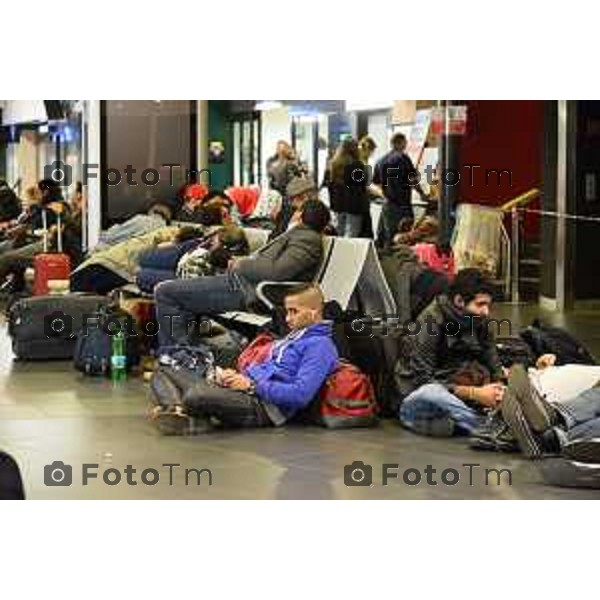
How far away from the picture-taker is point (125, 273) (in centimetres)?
1234

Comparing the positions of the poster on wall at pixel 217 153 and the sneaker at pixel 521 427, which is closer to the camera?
A: the sneaker at pixel 521 427

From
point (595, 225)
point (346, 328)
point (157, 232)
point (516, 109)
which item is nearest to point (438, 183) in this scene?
point (516, 109)

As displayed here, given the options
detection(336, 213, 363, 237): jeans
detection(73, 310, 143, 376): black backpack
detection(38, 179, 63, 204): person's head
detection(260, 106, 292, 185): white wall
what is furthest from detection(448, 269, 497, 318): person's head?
detection(260, 106, 292, 185): white wall

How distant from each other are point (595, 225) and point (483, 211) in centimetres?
142

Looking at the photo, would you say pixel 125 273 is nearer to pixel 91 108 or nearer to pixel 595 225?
pixel 91 108

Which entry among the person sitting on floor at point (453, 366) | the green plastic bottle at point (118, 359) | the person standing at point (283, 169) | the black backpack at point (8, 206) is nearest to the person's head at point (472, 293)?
the person sitting on floor at point (453, 366)

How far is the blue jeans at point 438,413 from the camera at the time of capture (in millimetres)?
7484

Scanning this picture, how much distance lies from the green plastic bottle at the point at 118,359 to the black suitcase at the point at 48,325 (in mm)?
729

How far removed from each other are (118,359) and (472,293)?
3.17 m

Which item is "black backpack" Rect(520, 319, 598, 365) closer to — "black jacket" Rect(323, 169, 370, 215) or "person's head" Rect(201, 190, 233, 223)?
"person's head" Rect(201, 190, 233, 223)

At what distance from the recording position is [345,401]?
25.7ft

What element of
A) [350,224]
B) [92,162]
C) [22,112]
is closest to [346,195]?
[350,224]

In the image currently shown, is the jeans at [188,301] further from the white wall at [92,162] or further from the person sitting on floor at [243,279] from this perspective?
the white wall at [92,162]

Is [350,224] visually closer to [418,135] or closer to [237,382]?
[418,135]
